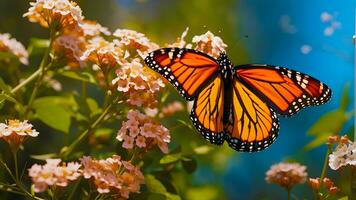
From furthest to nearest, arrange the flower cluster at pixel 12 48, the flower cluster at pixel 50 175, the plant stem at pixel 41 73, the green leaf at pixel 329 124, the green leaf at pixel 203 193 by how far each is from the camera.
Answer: the green leaf at pixel 203 193
the green leaf at pixel 329 124
the flower cluster at pixel 12 48
the plant stem at pixel 41 73
the flower cluster at pixel 50 175

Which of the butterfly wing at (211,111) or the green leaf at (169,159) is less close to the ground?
the butterfly wing at (211,111)

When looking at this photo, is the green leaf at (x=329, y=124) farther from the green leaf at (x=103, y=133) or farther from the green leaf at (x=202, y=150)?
the green leaf at (x=103, y=133)

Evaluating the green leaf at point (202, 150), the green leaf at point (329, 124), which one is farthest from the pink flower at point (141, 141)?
the green leaf at point (329, 124)

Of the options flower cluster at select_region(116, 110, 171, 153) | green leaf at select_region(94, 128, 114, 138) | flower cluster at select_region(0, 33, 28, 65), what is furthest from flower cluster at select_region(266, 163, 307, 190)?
flower cluster at select_region(0, 33, 28, 65)

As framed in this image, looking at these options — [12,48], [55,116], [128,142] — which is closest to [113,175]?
[128,142]

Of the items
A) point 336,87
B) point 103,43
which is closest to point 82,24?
point 103,43

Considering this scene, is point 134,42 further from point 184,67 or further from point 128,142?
point 128,142
